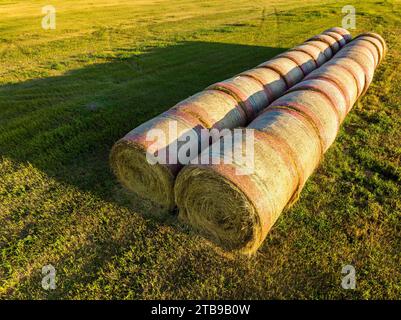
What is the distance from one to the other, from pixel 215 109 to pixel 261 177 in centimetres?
309

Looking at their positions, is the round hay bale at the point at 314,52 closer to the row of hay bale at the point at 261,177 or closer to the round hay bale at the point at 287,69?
the round hay bale at the point at 287,69

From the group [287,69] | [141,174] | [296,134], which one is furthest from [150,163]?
[287,69]

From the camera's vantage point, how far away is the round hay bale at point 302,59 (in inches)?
504

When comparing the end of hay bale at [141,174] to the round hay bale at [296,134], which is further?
the end of hay bale at [141,174]

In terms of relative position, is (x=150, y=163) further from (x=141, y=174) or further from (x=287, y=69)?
(x=287, y=69)

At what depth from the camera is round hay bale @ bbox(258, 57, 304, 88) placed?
1155cm

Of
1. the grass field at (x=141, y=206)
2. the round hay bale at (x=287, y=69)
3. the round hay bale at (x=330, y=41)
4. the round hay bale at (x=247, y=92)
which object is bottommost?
the grass field at (x=141, y=206)

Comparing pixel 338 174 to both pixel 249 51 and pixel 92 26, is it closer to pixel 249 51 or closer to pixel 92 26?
pixel 249 51

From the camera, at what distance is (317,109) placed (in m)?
8.26

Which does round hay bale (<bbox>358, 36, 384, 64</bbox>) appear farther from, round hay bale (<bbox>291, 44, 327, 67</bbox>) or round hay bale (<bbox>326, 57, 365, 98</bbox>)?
round hay bale (<bbox>326, 57, 365, 98</bbox>)

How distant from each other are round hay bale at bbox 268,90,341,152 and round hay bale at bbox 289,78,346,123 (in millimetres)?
170

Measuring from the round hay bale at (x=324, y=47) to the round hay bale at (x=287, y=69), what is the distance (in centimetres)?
361

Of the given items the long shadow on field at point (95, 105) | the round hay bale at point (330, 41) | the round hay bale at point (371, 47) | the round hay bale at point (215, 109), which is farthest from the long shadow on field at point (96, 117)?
the round hay bale at point (371, 47)

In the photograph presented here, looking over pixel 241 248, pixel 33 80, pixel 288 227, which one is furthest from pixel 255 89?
pixel 33 80
